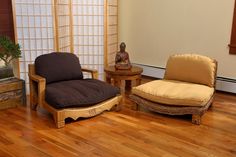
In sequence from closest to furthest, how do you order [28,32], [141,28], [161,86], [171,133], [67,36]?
[171,133], [161,86], [28,32], [67,36], [141,28]

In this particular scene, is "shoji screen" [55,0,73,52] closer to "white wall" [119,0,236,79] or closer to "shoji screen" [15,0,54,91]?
"shoji screen" [15,0,54,91]

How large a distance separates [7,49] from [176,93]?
215 cm

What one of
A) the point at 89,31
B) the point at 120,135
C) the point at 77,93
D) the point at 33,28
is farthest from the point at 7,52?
the point at 120,135

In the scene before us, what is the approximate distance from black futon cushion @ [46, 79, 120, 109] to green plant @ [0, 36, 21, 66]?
69 centimetres

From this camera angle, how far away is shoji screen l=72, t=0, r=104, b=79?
15.1 ft

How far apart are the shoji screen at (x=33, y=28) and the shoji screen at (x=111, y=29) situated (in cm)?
98

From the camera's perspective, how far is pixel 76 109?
10.9ft

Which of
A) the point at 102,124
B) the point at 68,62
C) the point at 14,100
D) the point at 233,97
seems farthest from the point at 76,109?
the point at 233,97

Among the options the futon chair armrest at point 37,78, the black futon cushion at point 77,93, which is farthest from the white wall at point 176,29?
the futon chair armrest at point 37,78

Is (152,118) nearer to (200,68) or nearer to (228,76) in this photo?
(200,68)

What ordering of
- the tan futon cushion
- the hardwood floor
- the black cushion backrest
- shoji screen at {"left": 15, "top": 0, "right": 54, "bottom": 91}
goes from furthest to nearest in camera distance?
1. shoji screen at {"left": 15, "top": 0, "right": 54, "bottom": 91}
2. the black cushion backrest
3. the tan futon cushion
4. the hardwood floor

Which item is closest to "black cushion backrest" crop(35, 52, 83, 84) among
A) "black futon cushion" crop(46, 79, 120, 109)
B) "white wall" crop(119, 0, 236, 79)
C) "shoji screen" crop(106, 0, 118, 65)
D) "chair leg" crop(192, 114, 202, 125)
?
"black futon cushion" crop(46, 79, 120, 109)

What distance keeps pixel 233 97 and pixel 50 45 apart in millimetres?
2773

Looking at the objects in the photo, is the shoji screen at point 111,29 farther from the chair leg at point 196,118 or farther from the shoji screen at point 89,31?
the chair leg at point 196,118
